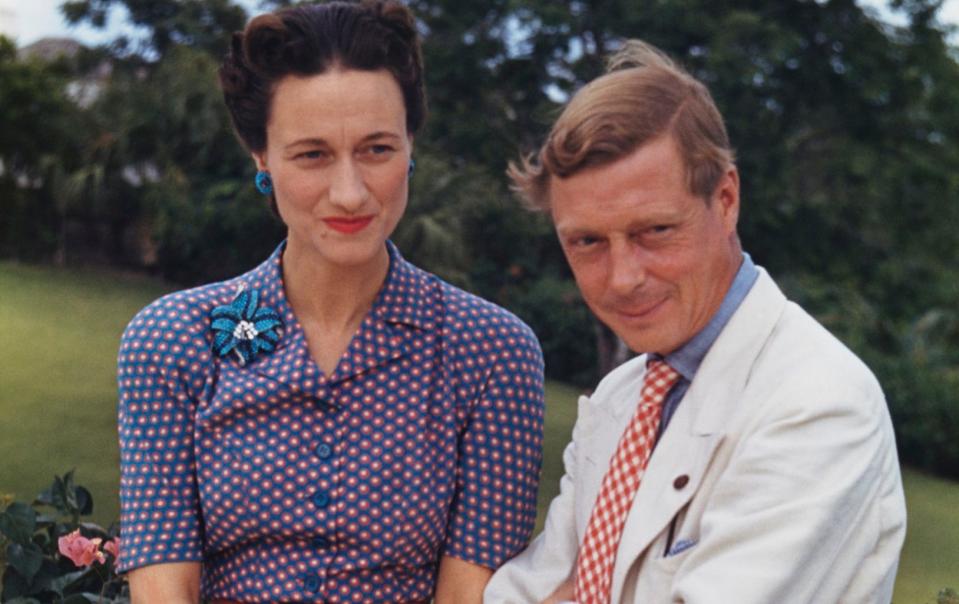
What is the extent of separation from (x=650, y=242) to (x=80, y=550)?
195 cm

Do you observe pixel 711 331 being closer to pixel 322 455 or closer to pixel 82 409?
pixel 322 455

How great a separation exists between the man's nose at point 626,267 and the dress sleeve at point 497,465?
0.62 m

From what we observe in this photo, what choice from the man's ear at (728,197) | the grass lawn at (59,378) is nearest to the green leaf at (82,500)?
the man's ear at (728,197)

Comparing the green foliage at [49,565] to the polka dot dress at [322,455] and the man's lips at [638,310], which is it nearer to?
the polka dot dress at [322,455]

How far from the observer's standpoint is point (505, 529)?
2869 mm

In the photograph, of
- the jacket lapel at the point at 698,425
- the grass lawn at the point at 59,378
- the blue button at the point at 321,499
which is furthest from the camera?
the grass lawn at the point at 59,378

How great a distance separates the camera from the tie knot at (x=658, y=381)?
2.44 m

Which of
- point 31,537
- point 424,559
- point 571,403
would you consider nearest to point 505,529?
point 424,559

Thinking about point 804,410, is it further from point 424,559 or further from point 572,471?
point 424,559

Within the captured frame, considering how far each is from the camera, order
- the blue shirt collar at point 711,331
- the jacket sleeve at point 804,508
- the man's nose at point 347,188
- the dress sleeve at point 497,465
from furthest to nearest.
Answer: the dress sleeve at point 497,465
the man's nose at point 347,188
the blue shirt collar at point 711,331
the jacket sleeve at point 804,508

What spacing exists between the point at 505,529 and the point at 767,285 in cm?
85

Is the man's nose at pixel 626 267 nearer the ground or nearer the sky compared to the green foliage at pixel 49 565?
nearer the sky

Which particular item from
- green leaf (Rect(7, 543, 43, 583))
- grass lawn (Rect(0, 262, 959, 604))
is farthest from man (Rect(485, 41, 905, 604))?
grass lawn (Rect(0, 262, 959, 604))

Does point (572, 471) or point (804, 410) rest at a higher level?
point (804, 410)
